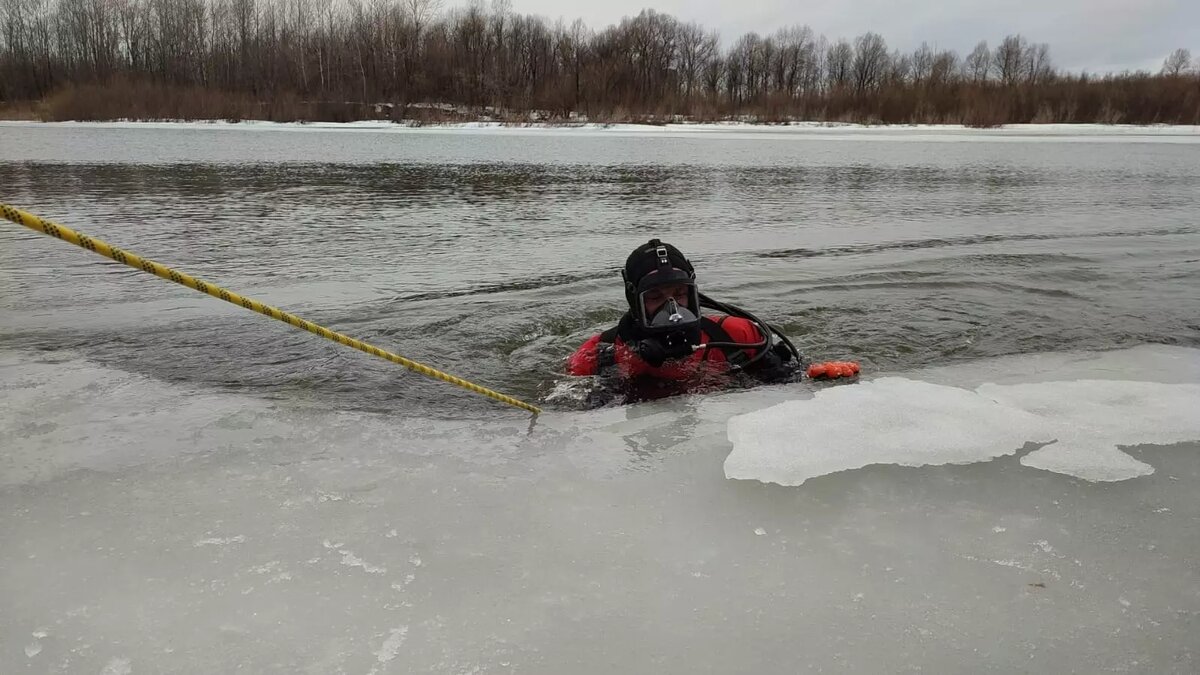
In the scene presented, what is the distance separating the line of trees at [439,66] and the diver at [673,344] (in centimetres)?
3588

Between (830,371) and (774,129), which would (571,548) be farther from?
(774,129)

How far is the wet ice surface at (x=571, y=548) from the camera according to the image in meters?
1.71

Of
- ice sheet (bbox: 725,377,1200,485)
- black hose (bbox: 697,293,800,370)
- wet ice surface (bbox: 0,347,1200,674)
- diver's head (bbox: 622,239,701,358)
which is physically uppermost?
diver's head (bbox: 622,239,701,358)

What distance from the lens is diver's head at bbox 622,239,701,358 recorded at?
3525mm

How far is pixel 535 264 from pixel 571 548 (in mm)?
5113

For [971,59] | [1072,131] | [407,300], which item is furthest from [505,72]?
[407,300]

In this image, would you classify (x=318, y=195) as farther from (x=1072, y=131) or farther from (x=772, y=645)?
(x=1072, y=131)

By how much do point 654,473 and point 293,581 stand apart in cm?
118

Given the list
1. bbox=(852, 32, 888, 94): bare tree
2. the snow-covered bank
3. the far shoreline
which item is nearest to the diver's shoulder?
the snow-covered bank

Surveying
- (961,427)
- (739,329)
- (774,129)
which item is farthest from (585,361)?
(774,129)

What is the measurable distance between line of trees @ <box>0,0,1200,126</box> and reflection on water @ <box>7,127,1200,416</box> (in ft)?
89.2

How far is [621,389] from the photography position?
12.5 ft

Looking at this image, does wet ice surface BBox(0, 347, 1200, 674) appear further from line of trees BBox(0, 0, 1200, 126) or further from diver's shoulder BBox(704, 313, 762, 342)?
line of trees BBox(0, 0, 1200, 126)

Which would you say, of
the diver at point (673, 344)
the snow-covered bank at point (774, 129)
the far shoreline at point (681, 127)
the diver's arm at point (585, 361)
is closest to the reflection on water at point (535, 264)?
the diver's arm at point (585, 361)
